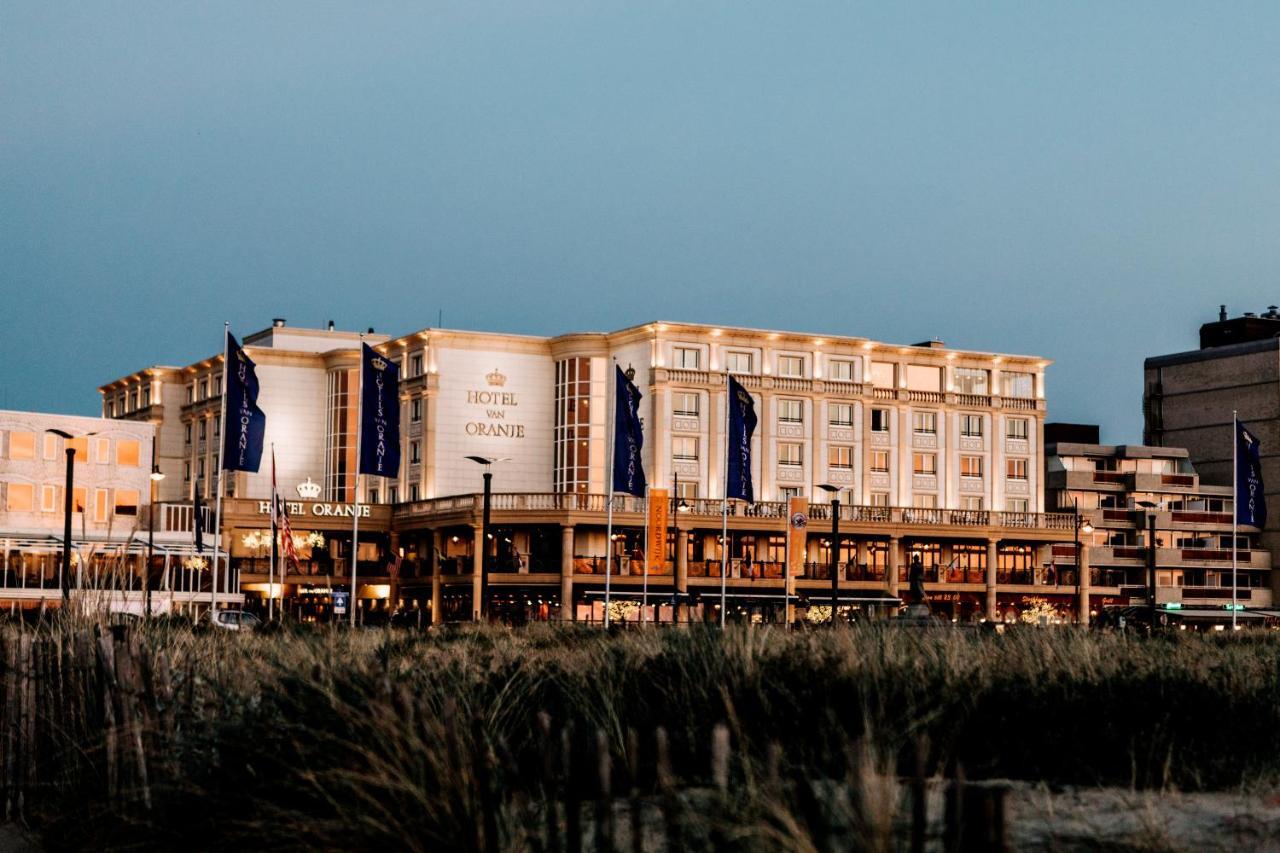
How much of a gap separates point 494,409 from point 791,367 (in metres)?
16.9

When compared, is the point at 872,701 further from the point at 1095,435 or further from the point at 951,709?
the point at 1095,435

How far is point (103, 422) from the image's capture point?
274 ft

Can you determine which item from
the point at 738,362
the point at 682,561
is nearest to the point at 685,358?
the point at 738,362

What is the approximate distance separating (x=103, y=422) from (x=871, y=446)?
137 ft

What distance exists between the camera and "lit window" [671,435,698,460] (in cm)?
9256

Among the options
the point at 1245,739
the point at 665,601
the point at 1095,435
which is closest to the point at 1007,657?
the point at 1245,739

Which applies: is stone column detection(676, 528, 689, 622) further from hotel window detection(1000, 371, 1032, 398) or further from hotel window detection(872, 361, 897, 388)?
hotel window detection(1000, 371, 1032, 398)

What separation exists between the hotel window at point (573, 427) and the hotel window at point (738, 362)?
7991mm

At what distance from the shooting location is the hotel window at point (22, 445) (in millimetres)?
79938

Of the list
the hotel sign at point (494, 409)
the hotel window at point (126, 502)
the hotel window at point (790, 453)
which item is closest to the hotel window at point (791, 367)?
the hotel window at point (790, 453)

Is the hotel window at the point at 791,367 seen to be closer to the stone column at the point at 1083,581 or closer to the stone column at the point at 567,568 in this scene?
the stone column at the point at 567,568

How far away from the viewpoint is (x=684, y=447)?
305 feet

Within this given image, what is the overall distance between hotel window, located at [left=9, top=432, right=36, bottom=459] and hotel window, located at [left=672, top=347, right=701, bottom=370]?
32987mm

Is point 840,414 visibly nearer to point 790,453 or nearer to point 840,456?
point 840,456
